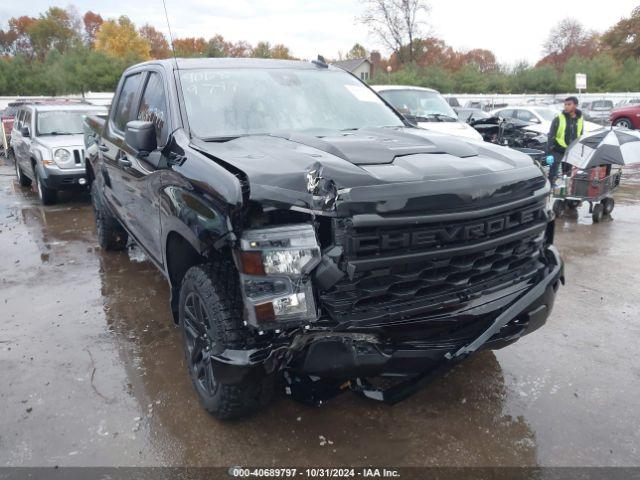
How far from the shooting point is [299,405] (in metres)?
3.17

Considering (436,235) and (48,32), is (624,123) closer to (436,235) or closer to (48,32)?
(436,235)

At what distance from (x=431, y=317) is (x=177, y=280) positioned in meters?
1.73

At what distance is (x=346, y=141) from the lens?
309cm

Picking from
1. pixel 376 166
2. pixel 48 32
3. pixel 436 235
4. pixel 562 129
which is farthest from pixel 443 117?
pixel 48 32

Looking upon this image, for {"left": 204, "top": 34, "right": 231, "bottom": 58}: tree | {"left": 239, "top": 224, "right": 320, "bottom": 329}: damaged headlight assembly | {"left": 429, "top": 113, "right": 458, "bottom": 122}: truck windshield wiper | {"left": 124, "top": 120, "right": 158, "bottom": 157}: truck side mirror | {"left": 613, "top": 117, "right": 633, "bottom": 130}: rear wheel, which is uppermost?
{"left": 204, "top": 34, "right": 231, "bottom": 58}: tree

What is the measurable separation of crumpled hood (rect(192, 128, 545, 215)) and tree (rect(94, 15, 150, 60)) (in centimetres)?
5207

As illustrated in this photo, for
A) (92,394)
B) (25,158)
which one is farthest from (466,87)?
(92,394)

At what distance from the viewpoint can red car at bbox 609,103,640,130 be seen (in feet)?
71.1

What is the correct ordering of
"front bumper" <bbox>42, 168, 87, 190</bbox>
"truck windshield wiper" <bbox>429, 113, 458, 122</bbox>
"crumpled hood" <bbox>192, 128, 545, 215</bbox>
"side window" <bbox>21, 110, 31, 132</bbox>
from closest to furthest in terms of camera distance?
1. "crumpled hood" <bbox>192, 128, 545, 215</bbox>
2. "front bumper" <bbox>42, 168, 87, 190</bbox>
3. "truck windshield wiper" <bbox>429, 113, 458, 122</bbox>
4. "side window" <bbox>21, 110, 31, 132</bbox>

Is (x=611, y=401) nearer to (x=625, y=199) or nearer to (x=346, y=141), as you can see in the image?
(x=346, y=141)

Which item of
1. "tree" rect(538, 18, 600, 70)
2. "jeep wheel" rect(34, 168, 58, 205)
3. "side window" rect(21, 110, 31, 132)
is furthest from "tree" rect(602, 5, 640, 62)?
"jeep wheel" rect(34, 168, 58, 205)

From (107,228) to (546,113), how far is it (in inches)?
599

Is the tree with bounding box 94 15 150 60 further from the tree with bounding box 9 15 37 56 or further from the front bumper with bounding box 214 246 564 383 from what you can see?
the front bumper with bounding box 214 246 564 383

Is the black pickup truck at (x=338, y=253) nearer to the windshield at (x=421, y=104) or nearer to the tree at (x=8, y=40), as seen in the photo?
the windshield at (x=421, y=104)
